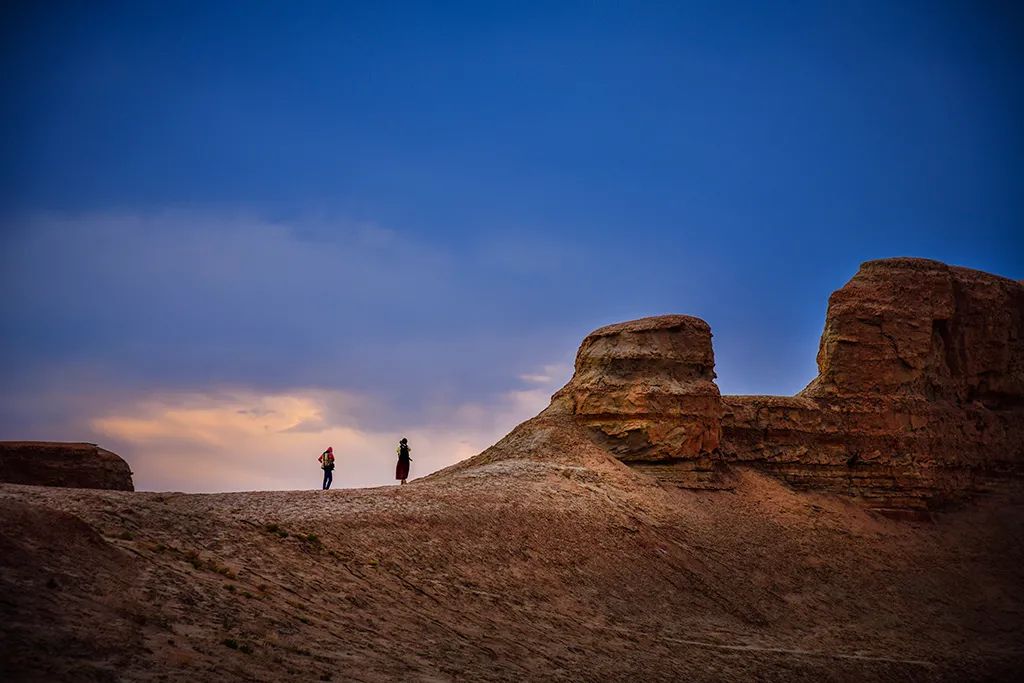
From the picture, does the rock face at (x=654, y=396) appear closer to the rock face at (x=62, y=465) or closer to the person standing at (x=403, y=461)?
the person standing at (x=403, y=461)

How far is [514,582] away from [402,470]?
8775 millimetres

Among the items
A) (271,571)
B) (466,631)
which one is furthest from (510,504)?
(271,571)

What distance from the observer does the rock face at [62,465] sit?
2150 cm

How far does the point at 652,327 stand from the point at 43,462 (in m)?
16.6

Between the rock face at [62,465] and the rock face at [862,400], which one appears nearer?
the rock face at [62,465]

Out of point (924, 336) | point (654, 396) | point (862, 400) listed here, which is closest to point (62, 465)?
point (654, 396)

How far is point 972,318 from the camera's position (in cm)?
3291

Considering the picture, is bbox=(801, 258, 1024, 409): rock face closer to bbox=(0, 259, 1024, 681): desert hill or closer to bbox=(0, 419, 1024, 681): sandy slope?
bbox=(0, 259, 1024, 681): desert hill

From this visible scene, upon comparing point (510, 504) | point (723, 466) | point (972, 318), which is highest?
point (972, 318)

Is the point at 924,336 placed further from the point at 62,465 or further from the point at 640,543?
the point at 62,465

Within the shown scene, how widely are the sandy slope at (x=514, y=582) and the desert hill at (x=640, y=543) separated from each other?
53 millimetres

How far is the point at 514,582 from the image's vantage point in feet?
56.6

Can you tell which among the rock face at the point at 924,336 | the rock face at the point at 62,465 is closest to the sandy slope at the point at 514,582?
the rock face at the point at 924,336

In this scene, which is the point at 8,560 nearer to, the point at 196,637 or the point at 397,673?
the point at 196,637
